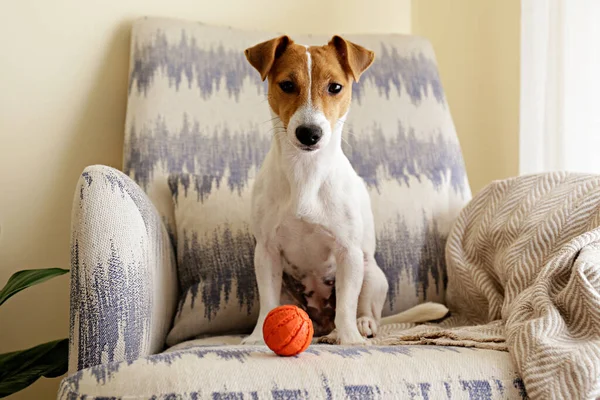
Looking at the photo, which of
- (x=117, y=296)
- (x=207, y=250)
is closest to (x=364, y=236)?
(x=207, y=250)

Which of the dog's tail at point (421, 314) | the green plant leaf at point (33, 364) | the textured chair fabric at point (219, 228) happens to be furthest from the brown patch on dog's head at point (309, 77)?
the green plant leaf at point (33, 364)

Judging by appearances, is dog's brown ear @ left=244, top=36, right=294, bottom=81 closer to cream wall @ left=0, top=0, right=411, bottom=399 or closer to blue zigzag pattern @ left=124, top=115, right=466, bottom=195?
blue zigzag pattern @ left=124, top=115, right=466, bottom=195

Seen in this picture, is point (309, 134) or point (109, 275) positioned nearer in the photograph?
point (109, 275)

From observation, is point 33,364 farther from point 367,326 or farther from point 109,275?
point 367,326

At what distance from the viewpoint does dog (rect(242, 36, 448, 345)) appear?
1238 millimetres

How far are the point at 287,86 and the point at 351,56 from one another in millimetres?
148

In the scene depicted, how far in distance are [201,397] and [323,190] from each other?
588 millimetres

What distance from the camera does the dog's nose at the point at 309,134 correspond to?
3.87 feet

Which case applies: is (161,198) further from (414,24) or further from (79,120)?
(414,24)

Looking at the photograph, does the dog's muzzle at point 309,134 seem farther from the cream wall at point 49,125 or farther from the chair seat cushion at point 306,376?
the cream wall at point 49,125

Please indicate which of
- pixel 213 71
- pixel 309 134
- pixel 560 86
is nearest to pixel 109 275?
pixel 309 134

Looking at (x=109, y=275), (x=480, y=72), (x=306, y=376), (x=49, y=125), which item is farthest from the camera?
(x=480, y=72)

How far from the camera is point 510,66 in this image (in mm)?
1917

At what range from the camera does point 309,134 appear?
1183 mm
